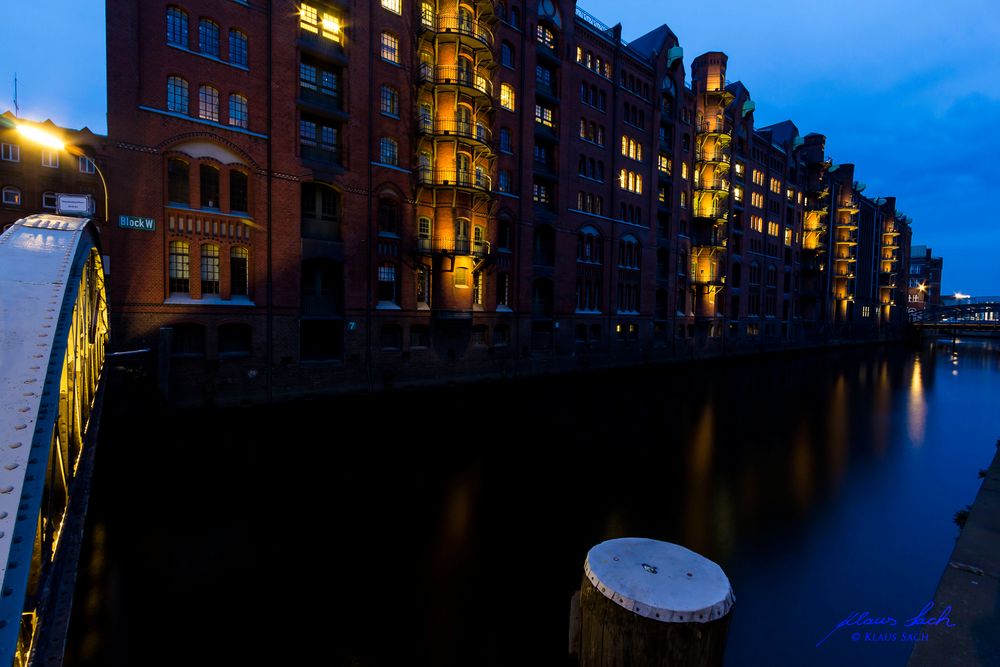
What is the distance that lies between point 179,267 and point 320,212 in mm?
6444

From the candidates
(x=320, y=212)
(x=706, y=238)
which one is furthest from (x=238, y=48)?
(x=706, y=238)

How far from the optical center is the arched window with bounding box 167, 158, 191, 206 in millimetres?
18422

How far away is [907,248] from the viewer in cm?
9325

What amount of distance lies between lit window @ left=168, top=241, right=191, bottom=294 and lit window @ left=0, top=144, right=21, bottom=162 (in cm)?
2874

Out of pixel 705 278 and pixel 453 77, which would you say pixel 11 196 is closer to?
pixel 453 77

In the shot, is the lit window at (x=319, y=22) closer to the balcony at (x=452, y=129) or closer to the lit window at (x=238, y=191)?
the balcony at (x=452, y=129)

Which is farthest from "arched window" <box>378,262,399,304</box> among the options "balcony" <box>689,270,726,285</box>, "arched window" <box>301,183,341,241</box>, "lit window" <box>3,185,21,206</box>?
"lit window" <box>3,185,21,206</box>

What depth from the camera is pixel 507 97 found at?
28.8 meters

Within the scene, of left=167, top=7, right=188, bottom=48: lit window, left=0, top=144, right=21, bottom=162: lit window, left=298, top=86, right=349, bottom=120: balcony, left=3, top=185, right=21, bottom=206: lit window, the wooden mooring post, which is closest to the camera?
the wooden mooring post

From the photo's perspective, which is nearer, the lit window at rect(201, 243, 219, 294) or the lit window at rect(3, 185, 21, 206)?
the lit window at rect(201, 243, 219, 294)

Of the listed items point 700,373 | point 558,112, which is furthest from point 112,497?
point 700,373

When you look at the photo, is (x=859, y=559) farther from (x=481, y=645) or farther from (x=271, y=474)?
(x=271, y=474)

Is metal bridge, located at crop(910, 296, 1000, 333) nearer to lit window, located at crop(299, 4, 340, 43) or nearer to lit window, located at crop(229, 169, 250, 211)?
lit window, located at crop(299, 4, 340, 43)

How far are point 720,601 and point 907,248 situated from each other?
122016 millimetres
